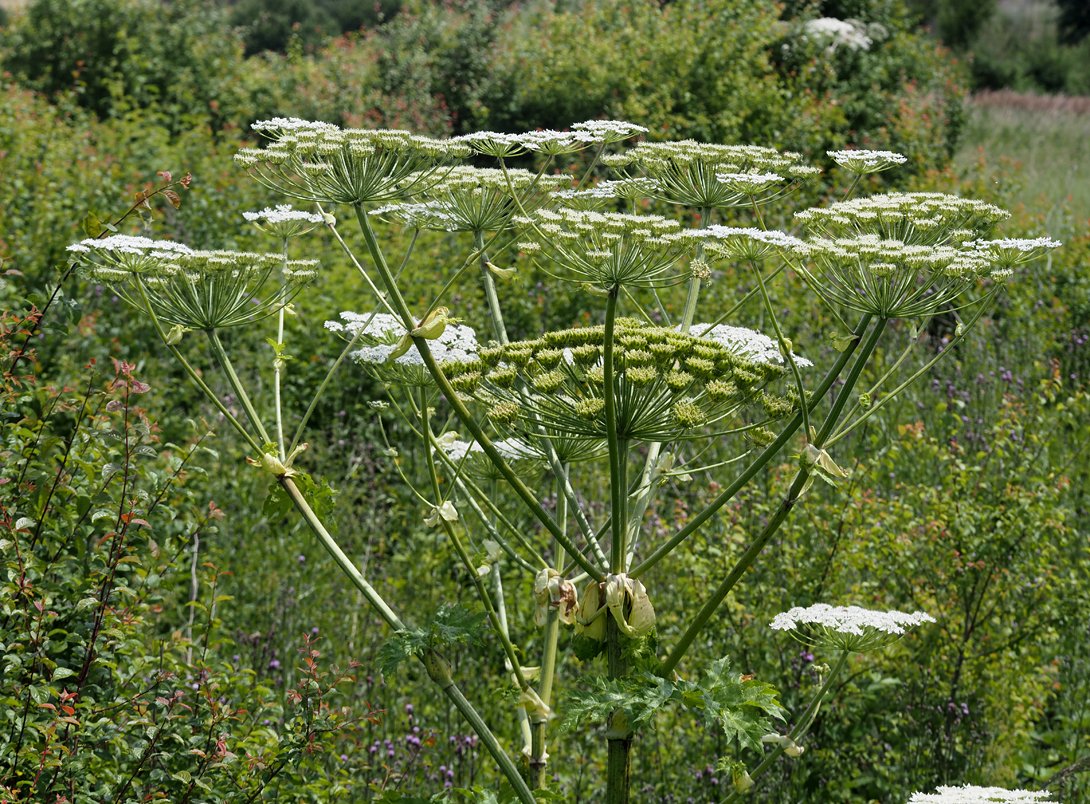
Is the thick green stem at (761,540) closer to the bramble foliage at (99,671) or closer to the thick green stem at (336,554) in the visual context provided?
the thick green stem at (336,554)

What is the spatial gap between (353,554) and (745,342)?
3.74 meters

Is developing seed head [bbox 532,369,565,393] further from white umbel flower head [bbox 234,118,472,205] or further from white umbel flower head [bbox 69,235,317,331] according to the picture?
white umbel flower head [bbox 69,235,317,331]

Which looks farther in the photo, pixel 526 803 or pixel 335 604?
pixel 335 604

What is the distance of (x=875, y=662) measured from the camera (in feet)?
16.6

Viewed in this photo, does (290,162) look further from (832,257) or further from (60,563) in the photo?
(60,563)

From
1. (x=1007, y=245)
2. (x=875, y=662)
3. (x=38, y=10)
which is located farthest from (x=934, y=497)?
(x=38, y=10)

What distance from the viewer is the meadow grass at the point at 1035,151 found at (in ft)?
44.2

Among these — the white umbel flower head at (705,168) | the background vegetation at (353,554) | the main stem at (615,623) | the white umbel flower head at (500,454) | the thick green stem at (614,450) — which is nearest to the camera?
the thick green stem at (614,450)

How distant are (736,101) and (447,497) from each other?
12.0m

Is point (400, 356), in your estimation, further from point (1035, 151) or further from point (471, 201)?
point (1035, 151)

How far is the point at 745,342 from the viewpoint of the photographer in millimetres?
2896

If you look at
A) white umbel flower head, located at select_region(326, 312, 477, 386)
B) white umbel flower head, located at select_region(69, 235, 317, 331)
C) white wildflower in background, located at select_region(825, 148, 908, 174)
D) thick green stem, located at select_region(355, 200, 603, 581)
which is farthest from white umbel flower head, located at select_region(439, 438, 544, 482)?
white wildflower in background, located at select_region(825, 148, 908, 174)

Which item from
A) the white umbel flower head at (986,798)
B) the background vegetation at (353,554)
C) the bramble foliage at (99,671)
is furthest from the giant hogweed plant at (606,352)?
the bramble foliage at (99,671)

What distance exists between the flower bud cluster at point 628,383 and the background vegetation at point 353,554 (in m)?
0.69
